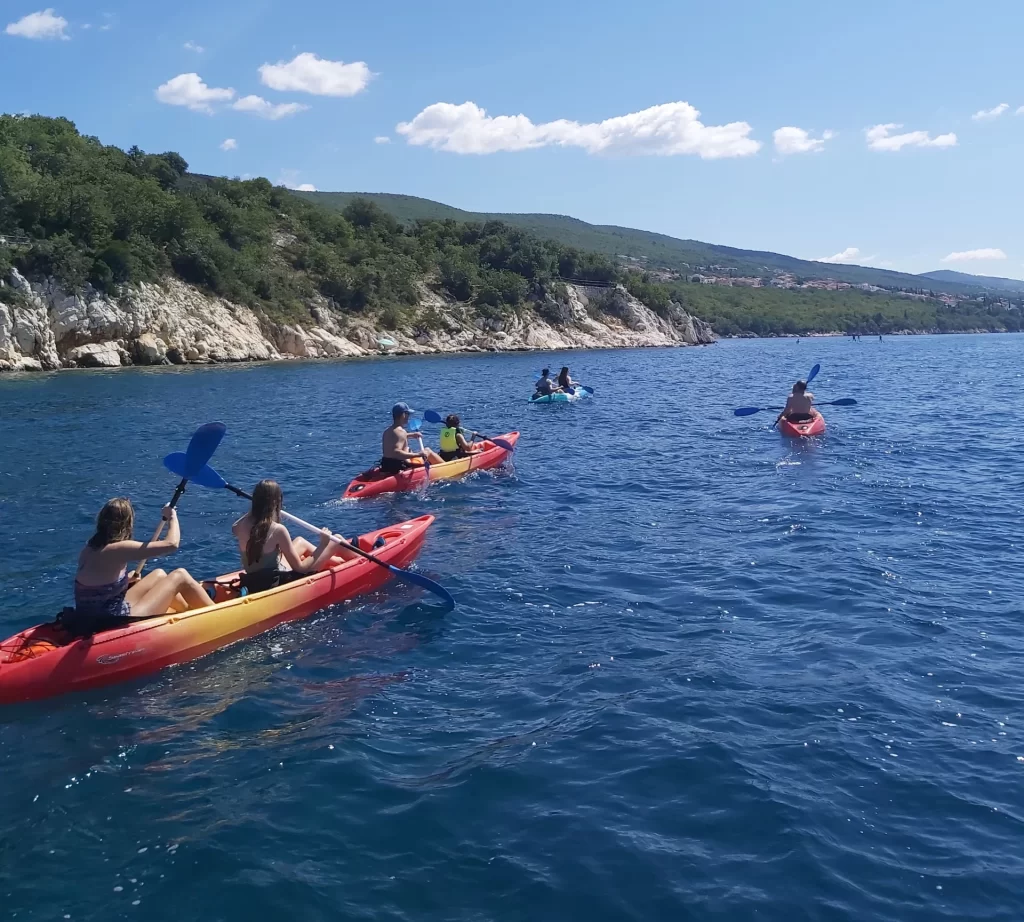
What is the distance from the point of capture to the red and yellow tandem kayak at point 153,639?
745 cm

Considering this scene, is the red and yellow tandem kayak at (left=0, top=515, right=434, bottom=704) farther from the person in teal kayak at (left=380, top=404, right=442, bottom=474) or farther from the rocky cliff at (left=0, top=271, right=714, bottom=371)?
the rocky cliff at (left=0, top=271, right=714, bottom=371)

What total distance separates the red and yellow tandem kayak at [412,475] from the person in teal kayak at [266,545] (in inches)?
227

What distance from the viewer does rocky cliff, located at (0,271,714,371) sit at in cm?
4169

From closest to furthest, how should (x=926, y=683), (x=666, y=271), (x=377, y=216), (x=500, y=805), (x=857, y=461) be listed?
(x=500, y=805) → (x=926, y=683) → (x=857, y=461) → (x=377, y=216) → (x=666, y=271)

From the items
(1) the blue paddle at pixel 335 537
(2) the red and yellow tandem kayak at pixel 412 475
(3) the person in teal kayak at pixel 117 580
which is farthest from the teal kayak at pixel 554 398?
(3) the person in teal kayak at pixel 117 580

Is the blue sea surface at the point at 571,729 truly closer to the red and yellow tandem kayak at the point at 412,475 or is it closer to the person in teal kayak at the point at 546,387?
the red and yellow tandem kayak at the point at 412,475

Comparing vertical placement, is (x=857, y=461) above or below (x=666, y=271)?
below

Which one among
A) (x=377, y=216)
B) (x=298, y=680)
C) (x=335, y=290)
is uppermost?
(x=377, y=216)

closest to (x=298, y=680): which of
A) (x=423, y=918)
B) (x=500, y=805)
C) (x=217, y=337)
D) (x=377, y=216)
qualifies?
(x=500, y=805)

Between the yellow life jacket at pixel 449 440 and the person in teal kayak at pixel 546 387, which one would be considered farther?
the person in teal kayak at pixel 546 387

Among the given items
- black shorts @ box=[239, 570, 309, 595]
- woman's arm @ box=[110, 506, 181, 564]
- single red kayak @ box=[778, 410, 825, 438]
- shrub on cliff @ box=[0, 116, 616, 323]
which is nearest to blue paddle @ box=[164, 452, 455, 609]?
black shorts @ box=[239, 570, 309, 595]

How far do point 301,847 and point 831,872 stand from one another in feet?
10.7

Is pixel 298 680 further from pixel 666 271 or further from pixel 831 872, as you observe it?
pixel 666 271

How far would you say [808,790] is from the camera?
607 cm
